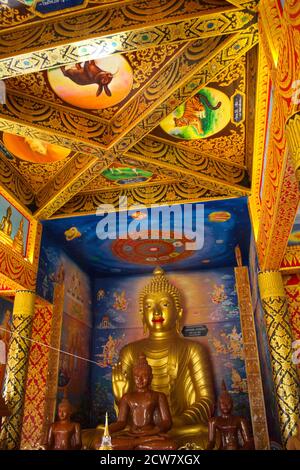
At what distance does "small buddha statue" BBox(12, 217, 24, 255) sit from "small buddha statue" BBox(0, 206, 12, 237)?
Result: 0.67ft

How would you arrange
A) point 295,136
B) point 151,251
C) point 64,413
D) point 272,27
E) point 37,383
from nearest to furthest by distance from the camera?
point 295,136
point 272,27
point 64,413
point 37,383
point 151,251

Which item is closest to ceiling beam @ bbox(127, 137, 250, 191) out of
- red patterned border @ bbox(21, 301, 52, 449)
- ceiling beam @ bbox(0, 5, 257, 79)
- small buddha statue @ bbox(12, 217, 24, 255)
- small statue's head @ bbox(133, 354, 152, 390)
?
ceiling beam @ bbox(0, 5, 257, 79)

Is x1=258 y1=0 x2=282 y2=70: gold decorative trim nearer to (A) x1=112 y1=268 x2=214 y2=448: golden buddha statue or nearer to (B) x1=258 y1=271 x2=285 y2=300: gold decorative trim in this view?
(B) x1=258 y1=271 x2=285 y2=300: gold decorative trim

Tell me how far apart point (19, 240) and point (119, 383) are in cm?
330

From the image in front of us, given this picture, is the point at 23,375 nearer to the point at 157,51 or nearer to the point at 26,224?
the point at 26,224

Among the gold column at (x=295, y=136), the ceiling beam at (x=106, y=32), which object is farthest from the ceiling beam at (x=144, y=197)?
the gold column at (x=295, y=136)

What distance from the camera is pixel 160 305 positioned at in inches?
330

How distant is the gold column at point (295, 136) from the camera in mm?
2355

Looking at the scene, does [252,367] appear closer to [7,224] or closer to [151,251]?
[151,251]

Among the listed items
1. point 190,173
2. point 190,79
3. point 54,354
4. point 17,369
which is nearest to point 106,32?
point 190,79

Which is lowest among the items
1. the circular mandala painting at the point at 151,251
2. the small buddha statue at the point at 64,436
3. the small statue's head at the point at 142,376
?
the small buddha statue at the point at 64,436

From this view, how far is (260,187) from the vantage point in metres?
5.32

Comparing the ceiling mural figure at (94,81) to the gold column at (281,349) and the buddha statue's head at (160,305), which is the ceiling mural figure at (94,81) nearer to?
the gold column at (281,349)

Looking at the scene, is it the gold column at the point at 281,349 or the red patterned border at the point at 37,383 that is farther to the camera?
the red patterned border at the point at 37,383
